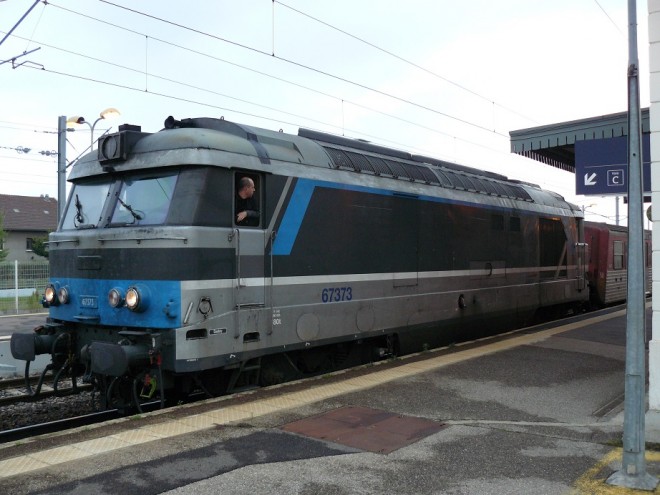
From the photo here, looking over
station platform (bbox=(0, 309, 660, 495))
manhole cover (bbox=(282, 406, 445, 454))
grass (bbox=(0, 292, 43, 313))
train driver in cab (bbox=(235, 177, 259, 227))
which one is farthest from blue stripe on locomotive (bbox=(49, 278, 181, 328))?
grass (bbox=(0, 292, 43, 313))

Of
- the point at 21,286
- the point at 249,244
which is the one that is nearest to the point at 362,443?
the point at 249,244

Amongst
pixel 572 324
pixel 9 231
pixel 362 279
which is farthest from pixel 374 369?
pixel 9 231

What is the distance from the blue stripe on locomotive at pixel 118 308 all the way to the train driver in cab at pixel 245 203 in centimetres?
116

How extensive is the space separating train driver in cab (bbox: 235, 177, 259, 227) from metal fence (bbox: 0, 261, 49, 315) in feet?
61.7

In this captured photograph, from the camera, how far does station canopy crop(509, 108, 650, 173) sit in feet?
29.8

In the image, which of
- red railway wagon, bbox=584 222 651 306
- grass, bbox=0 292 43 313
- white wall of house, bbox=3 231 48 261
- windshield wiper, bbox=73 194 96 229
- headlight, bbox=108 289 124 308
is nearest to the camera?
headlight, bbox=108 289 124 308

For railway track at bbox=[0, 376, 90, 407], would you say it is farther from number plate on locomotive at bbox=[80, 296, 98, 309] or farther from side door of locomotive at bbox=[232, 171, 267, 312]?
side door of locomotive at bbox=[232, 171, 267, 312]

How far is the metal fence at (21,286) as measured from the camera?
23.0m

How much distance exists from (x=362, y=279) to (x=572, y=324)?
285 inches

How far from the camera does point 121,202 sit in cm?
716

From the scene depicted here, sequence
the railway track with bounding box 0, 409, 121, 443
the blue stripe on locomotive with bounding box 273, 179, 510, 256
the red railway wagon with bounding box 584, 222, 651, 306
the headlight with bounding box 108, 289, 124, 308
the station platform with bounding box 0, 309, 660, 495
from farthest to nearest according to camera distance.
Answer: the red railway wagon with bounding box 584, 222, 651, 306, the blue stripe on locomotive with bounding box 273, 179, 510, 256, the railway track with bounding box 0, 409, 121, 443, the headlight with bounding box 108, 289, 124, 308, the station platform with bounding box 0, 309, 660, 495

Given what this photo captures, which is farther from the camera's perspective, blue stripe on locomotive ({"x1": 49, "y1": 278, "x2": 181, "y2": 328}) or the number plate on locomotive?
the number plate on locomotive

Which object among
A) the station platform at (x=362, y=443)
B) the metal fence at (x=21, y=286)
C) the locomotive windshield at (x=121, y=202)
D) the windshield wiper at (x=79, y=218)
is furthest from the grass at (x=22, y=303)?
the station platform at (x=362, y=443)

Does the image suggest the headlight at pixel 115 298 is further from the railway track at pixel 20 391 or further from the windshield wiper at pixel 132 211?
the railway track at pixel 20 391
